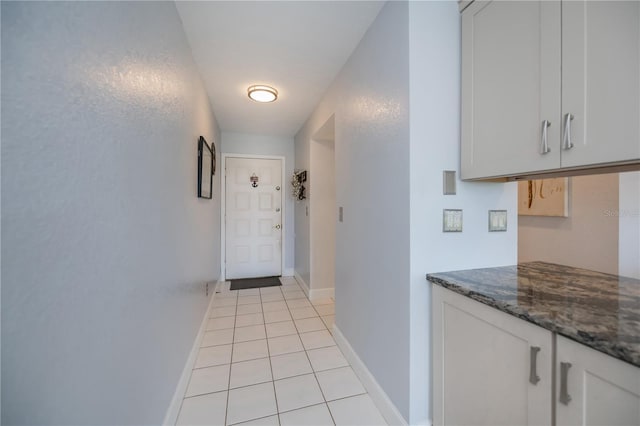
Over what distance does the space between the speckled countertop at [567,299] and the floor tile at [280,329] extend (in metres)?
1.66

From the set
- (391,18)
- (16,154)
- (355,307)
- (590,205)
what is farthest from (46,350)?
(590,205)

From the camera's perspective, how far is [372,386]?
158 cm

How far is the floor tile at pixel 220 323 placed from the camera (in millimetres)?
2516

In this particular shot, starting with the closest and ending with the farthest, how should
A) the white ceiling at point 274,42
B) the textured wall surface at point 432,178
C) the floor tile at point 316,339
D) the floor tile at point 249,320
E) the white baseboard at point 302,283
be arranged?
the textured wall surface at point 432,178
the white ceiling at point 274,42
the floor tile at point 316,339
the floor tile at point 249,320
the white baseboard at point 302,283

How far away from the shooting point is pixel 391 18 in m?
1.42

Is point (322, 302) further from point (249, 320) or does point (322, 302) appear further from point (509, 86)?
point (509, 86)

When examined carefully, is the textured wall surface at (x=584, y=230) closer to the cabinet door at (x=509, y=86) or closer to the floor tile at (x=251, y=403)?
the cabinet door at (x=509, y=86)

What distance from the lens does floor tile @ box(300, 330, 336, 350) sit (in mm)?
2189

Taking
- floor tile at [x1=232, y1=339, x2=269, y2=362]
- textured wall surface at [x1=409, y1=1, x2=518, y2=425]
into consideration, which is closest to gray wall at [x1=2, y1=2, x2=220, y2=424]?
floor tile at [x1=232, y1=339, x2=269, y2=362]

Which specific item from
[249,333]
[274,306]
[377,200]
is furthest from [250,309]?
[377,200]

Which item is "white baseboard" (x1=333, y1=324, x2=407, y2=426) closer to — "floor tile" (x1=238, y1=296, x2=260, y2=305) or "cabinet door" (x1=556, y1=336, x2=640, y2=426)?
"cabinet door" (x1=556, y1=336, x2=640, y2=426)

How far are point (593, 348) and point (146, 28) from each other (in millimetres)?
1920

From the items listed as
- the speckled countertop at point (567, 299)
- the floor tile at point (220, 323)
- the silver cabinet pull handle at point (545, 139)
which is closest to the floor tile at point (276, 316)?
the floor tile at point (220, 323)

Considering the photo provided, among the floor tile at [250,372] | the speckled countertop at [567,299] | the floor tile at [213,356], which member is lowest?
the floor tile at [250,372]
